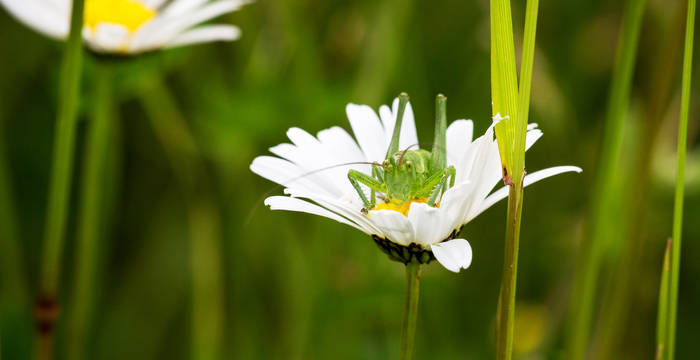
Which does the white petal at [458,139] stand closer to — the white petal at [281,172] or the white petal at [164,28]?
the white petal at [281,172]

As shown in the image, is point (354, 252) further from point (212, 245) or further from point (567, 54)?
point (567, 54)

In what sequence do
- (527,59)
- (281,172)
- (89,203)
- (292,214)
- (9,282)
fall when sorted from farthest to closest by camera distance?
1. (292,214)
2. (9,282)
3. (89,203)
4. (281,172)
5. (527,59)

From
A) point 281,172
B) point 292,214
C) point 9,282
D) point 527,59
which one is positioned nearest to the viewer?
point 527,59

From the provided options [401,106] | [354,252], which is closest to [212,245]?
[354,252]

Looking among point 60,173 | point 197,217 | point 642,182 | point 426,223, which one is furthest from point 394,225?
point 197,217

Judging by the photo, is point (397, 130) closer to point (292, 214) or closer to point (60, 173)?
point (60, 173)

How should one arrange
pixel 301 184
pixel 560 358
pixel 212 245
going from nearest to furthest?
pixel 301 184 → pixel 560 358 → pixel 212 245

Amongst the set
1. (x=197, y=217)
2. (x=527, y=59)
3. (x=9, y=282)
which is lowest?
(x=9, y=282)
